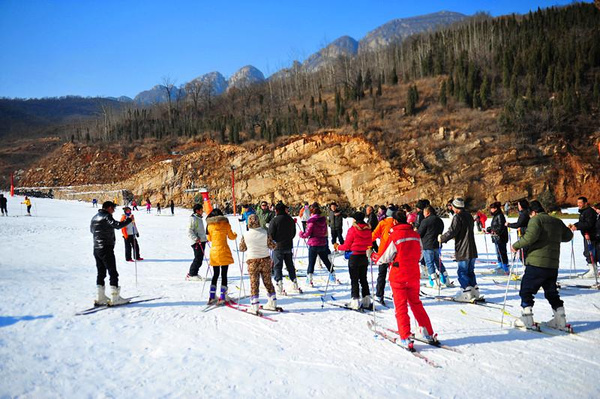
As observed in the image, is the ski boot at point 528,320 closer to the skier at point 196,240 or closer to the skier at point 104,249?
the skier at point 104,249

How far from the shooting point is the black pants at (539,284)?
5355mm

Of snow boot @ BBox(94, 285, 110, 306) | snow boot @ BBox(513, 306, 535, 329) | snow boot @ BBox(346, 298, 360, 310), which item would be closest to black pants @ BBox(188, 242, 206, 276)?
snow boot @ BBox(94, 285, 110, 306)

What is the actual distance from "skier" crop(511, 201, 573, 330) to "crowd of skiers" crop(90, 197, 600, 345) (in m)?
0.01

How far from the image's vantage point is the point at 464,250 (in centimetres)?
703

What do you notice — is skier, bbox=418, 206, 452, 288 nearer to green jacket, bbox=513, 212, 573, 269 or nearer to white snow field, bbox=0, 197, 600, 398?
white snow field, bbox=0, 197, 600, 398

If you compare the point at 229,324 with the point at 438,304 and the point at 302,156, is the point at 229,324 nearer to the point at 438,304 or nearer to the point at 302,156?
the point at 438,304

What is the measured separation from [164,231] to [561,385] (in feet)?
67.1

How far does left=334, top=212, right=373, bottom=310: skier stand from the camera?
6.43m

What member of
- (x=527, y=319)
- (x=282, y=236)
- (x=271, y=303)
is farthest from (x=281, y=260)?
(x=527, y=319)

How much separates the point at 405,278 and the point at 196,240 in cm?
632

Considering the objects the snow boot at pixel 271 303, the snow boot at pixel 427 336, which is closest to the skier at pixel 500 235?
the snow boot at pixel 427 336

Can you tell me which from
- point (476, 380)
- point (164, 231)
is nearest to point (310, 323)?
point (476, 380)

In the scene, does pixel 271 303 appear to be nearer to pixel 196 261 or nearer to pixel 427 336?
pixel 427 336

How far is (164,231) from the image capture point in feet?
70.2
